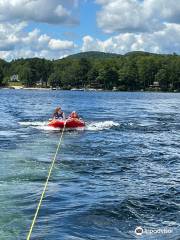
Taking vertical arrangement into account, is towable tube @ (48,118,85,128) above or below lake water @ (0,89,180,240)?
above

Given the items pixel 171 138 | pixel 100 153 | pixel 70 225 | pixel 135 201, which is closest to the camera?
pixel 70 225

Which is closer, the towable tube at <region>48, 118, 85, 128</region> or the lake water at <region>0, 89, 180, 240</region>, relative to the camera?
the lake water at <region>0, 89, 180, 240</region>

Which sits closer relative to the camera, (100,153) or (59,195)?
(59,195)

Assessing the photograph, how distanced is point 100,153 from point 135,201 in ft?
34.0

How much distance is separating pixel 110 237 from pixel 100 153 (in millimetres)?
13719

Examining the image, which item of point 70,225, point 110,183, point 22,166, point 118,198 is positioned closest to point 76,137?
point 22,166

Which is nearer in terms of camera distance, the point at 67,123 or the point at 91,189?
the point at 91,189

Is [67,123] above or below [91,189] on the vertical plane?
above

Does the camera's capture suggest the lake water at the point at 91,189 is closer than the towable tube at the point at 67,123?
Yes

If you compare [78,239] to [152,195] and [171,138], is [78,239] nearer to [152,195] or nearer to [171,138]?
[152,195]

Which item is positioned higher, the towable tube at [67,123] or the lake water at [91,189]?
the towable tube at [67,123]

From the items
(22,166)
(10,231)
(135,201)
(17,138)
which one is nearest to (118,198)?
(135,201)

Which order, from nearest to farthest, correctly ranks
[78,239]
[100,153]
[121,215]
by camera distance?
[78,239] → [121,215] → [100,153]

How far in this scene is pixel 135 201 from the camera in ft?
53.1
